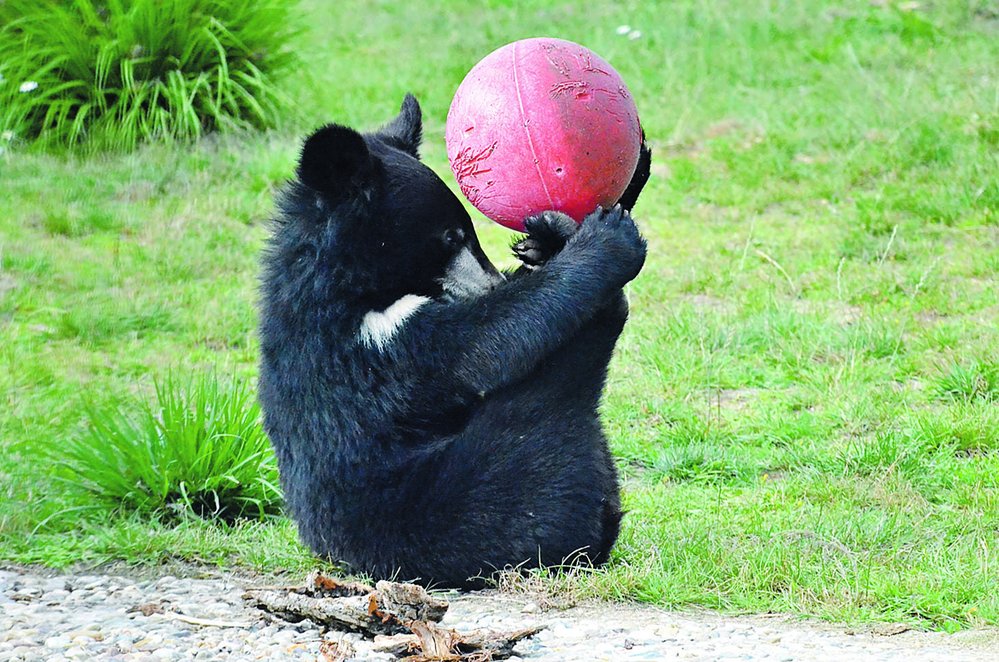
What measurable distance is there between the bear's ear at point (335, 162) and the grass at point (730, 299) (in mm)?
1458

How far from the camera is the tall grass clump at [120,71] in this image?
399 inches

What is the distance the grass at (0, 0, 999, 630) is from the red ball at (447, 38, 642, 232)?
1.34m

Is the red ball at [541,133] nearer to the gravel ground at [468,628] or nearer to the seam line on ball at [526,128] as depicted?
the seam line on ball at [526,128]

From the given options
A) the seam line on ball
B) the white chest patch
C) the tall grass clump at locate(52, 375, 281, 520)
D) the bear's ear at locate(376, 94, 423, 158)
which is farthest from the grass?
the bear's ear at locate(376, 94, 423, 158)

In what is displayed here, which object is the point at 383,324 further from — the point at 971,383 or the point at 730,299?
the point at 730,299

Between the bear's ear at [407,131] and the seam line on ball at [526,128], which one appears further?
the bear's ear at [407,131]

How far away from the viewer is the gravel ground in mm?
3676

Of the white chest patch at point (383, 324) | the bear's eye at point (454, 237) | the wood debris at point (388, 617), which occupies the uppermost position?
the bear's eye at point (454, 237)

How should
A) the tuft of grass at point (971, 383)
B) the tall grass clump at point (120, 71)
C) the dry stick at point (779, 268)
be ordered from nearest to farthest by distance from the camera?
the tuft of grass at point (971, 383)
the dry stick at point (779, 268)
the tall grass clump at point (120, 71)

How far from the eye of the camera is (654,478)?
5988 millimetres

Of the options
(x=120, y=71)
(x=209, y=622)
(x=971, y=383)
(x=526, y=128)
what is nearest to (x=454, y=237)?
(x=526, y=128)

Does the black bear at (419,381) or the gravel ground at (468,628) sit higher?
the black bear at (419,381)

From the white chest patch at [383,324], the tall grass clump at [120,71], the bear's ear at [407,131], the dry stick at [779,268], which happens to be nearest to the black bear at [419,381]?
the white chest patch at [383,324]

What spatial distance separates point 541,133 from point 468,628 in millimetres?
1676
